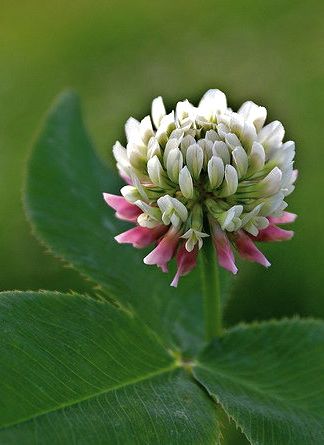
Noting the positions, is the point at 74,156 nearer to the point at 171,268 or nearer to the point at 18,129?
the point at 171,268

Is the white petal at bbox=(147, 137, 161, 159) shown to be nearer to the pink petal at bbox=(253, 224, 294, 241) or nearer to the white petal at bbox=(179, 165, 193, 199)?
the white petal at bbox=(179, 165, 193, 199)

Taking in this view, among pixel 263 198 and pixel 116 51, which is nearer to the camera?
pixel 263 198

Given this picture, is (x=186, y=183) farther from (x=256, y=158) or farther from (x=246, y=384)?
(x=246, y=384)

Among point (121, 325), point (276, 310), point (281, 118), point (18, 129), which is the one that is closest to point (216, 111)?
point (121, 325)

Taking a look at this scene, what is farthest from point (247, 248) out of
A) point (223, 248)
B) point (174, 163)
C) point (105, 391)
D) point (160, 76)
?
point (160, 76)

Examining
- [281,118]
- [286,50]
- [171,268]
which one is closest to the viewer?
[171,268]

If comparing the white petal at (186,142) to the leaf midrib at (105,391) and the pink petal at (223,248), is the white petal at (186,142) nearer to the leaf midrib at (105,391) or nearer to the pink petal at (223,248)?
the pink petal at (223,248)

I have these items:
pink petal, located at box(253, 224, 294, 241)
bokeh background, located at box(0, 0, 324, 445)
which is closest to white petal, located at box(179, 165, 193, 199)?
pink petal, located at box(253, 224, 294, 241)
